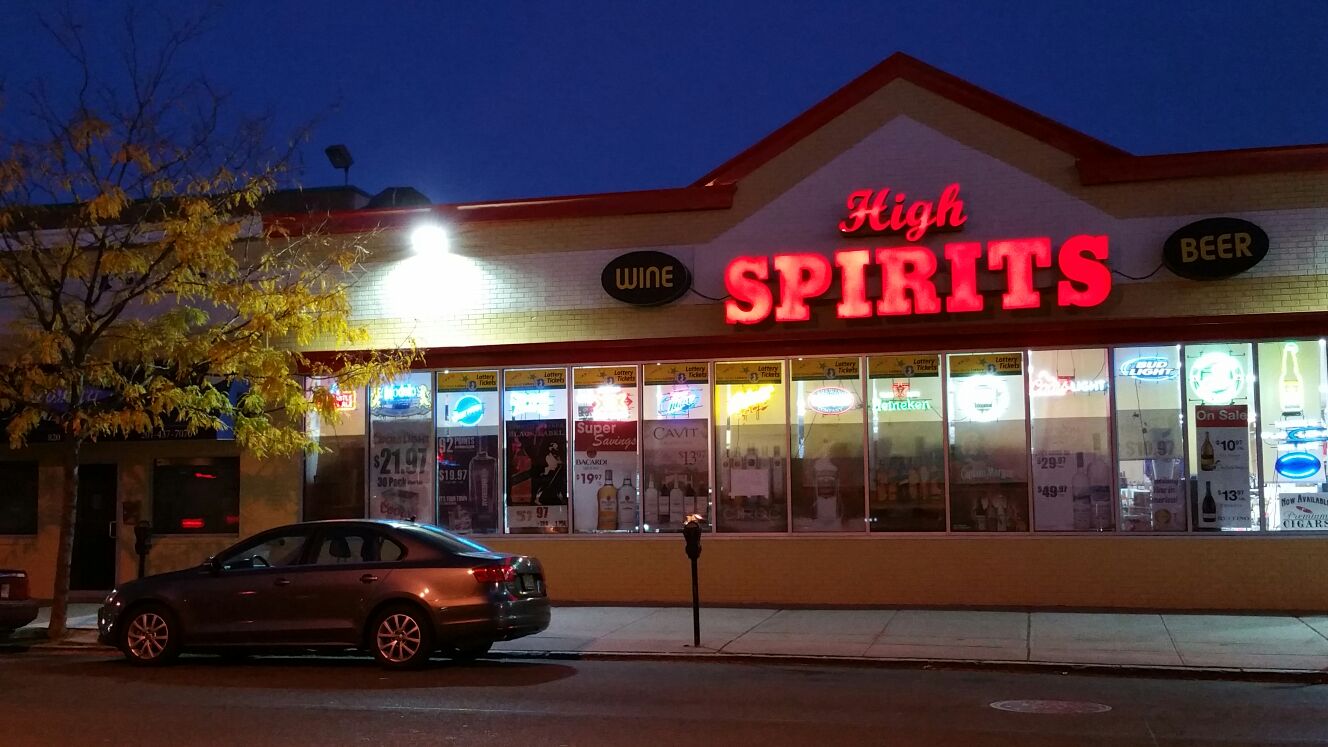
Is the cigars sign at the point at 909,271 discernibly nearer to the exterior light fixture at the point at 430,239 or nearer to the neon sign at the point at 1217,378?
the neon sign at the point at 1217,378

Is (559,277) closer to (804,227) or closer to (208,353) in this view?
(804,227)

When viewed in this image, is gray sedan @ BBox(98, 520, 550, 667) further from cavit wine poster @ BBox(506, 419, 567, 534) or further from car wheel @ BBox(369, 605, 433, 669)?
cavit wine poster @ BBox(506, 419, 567, 534)

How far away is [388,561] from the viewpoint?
1203 cm

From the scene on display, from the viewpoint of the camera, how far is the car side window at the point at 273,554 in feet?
40.8

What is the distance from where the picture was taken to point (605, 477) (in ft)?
57.4

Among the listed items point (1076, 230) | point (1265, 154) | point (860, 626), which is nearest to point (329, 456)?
point (860, 626)

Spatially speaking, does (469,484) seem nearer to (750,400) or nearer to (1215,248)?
(750,400)

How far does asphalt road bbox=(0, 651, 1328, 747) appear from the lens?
8.49 metres

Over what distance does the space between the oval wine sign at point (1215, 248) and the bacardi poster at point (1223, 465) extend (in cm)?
179

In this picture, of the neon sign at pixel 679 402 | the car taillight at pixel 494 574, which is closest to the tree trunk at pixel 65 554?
the car taillight at pixel 494 574

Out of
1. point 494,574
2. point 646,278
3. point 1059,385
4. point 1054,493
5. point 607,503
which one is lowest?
point 494,574

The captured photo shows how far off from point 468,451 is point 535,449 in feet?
3.52

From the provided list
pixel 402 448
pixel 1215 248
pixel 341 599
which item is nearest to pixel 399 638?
pixel 341 599

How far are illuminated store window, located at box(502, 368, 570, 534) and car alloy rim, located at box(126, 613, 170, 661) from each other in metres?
6.11
